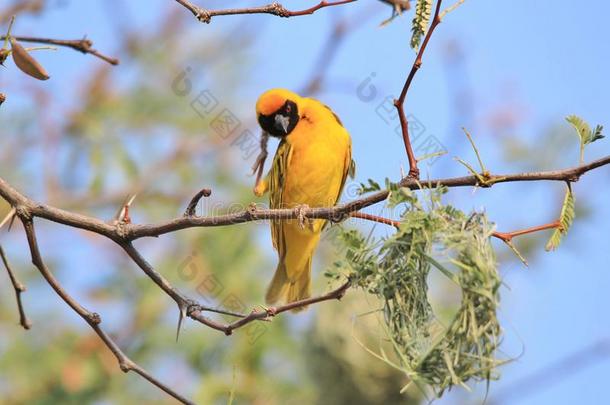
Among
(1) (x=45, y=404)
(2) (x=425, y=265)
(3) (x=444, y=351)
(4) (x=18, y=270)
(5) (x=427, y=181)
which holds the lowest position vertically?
(1) (x=45, y=404)

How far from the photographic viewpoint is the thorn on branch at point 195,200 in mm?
1779

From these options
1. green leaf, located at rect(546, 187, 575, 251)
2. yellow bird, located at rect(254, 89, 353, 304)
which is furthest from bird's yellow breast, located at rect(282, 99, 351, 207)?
green leaf, located at rect(546, 187, 575, 251)

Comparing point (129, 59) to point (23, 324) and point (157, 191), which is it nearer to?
point (157, 191)

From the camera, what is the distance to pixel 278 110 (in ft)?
12.3

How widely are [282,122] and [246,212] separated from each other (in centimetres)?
187

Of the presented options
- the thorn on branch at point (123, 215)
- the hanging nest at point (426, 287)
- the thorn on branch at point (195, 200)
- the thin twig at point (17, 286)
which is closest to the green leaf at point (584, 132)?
the hanging nest at point (426, 287)

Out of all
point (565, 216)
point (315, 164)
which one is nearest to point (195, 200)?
point (565, 216)

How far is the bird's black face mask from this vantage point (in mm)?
3652

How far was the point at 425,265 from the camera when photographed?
182cm

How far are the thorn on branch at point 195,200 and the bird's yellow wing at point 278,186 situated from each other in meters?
1.66

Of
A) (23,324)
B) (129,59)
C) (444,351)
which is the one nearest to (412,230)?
(444,351)

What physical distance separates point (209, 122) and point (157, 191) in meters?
0.64

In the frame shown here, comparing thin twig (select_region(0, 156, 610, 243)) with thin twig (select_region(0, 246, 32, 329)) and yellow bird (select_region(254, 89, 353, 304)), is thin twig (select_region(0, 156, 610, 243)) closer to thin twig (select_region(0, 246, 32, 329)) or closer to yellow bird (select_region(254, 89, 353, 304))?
thin twig (select_region(0, 246, 32, 329))

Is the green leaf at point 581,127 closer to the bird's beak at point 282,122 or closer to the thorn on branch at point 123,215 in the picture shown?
the thorn on branch at point 123,215
